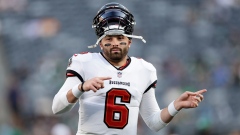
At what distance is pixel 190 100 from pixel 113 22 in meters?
0.82

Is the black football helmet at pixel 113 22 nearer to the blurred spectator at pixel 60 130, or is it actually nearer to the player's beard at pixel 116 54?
the player's beard at pixel 116 54

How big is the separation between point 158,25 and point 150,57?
1.77 meters

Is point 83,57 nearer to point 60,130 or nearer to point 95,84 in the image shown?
point 95,84

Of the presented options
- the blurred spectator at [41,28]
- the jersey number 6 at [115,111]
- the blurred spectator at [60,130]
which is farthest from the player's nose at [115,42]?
the blurred spectator at [41,28]

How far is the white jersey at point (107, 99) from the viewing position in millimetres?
5531

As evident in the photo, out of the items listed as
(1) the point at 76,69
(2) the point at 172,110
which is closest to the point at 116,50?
(1) the point at 76,69

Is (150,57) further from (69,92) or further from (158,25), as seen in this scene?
(69,92)

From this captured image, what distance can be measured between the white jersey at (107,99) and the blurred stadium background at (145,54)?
21.5ft

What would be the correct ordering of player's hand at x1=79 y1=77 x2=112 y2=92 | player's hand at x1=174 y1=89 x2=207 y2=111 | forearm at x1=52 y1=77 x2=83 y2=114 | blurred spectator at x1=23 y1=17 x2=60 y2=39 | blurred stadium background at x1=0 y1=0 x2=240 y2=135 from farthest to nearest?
blurred spectator at x1=23 y1=17 x2=60 y2=39
blurred stadium background at x1=0 y1=0 x2=240 y2=135
player's hand at x1=174 y1=89 x2=207 y2=111
forearm at x1=52 y1=77 x2=83 y2=114
player's hand at x1=79 y1=77 x2=112 y2=92

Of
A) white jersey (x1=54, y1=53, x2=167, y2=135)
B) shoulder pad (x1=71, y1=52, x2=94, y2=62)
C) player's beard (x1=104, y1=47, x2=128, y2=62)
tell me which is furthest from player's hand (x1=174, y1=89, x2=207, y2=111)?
shoulder pad (x1=71, y1=52, x2=94, y2=62)

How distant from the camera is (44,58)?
1570 cm

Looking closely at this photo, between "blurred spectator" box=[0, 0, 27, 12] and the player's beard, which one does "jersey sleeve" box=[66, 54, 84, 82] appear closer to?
the player's beard

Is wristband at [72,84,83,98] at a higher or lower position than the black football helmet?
lower

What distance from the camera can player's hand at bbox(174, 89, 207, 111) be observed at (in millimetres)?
5438
